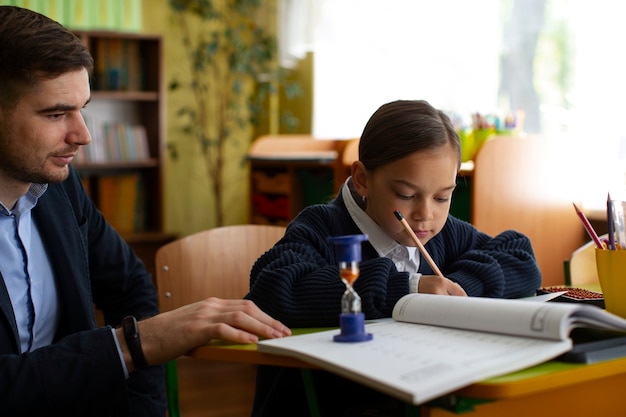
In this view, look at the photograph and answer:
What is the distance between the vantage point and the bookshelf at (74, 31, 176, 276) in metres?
4.52

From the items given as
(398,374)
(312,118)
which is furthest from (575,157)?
(312,118)

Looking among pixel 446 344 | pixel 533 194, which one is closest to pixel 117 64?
pixel 533 194

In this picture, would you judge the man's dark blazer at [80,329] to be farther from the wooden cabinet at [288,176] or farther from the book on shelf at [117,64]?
the book on shelf at [117,64]

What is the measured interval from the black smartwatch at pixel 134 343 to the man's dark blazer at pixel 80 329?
22 millimetres

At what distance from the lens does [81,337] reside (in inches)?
45.7

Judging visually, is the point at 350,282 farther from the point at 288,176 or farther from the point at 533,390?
the point at 288,176

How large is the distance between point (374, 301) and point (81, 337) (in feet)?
1.40

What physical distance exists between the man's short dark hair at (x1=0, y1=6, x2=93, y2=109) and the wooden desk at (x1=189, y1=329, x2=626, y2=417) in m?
0.57

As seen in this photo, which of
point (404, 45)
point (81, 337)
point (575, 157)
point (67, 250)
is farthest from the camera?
point (404, 45)

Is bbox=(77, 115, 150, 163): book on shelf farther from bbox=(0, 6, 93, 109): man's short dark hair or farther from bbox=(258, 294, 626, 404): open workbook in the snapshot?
bbox=(258, 294, 626, 404): open workbook

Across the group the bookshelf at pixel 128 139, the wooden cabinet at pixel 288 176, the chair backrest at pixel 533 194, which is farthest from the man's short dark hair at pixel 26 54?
the bookshelf at pixel 128 139

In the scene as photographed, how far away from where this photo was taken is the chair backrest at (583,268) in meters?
1.73

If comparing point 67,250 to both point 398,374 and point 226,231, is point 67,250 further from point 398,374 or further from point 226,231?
point 398,374

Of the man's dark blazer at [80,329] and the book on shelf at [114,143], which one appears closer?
the man's dark blazer at [80,329]
